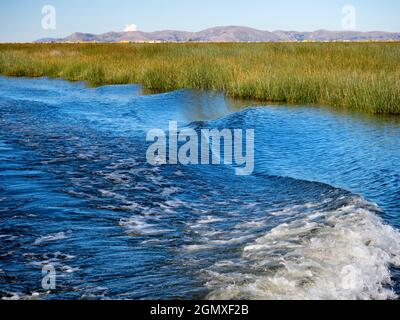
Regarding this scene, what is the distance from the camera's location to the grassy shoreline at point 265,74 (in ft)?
51.3

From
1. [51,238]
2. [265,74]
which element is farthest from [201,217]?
[265,74]

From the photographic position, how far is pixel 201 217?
6.57 m

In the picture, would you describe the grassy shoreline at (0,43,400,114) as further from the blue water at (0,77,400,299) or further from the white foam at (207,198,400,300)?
the white foam at (207,198,400,300)

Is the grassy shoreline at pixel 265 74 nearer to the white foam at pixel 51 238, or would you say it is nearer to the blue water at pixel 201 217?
the blue water at pixel 201 217

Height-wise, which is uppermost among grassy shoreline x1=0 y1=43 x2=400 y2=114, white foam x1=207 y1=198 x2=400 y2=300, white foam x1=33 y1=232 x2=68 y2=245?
grassy shoreline x1=0 y1=43 x2=400 y2=114

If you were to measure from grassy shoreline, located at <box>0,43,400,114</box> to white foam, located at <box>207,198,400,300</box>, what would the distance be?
9783mm

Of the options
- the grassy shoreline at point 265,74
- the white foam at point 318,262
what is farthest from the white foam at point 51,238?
the grassy shoreline at point 265,74

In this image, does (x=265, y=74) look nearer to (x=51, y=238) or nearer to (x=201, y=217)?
(x=201, y=217)

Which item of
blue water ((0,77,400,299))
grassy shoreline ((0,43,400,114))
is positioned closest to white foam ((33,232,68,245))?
blue water ((0,77,400,299))

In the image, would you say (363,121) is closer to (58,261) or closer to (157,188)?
(157,188)

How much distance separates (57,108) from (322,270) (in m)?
13.7

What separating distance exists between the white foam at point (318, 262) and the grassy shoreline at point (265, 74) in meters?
9.78

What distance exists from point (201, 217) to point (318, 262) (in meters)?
1.97

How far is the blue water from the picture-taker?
15.1 ft
